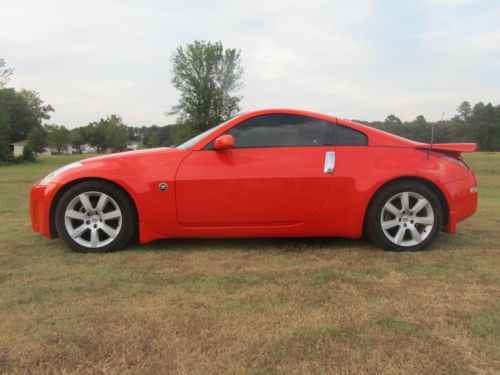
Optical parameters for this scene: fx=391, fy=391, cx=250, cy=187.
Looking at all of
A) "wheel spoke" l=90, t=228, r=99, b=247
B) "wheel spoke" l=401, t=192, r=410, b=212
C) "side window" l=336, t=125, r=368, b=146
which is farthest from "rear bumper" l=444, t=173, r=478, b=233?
"wheel spoke" l=90, t=228, r=99, b=247

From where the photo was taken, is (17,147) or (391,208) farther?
(17,147)

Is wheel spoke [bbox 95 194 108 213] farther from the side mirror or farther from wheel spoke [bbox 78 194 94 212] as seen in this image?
the side mirror

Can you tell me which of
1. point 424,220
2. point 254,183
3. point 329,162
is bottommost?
point 424,220

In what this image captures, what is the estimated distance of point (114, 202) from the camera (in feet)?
11.6

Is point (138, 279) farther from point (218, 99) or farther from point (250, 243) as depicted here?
point (218, 99)

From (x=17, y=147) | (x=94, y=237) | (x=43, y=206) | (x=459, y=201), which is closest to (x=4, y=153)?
(x=43, y=206)

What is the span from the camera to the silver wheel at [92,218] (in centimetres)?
353

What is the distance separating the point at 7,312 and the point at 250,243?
7.02ft

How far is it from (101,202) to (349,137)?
2.35 meters

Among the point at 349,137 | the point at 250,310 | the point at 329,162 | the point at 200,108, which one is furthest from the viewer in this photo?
the point at 200,108

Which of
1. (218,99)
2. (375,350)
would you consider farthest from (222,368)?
(218,99)

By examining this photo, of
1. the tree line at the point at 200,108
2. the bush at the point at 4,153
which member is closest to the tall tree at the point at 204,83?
the tree line at the point at 200,108

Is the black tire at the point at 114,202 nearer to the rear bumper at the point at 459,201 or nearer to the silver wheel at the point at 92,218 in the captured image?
the silver wheel at the point at 92,218

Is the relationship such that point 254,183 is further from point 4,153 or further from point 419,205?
point 4,153
